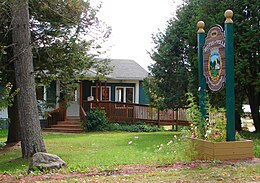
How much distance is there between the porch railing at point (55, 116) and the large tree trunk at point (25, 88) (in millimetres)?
11111

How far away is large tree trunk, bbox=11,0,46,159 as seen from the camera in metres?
9.84

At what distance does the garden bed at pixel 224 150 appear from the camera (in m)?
6.85

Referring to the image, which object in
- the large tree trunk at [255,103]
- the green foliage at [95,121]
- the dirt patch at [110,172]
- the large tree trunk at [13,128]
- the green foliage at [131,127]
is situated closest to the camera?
the dirt patch at [110,172]

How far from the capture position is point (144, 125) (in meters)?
21.2

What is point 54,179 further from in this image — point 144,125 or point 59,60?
point 144,125

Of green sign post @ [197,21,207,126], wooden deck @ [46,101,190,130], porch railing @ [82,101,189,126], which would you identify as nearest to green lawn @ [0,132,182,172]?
green sign post @ [197,21,207,126]

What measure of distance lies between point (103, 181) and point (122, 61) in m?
24.5

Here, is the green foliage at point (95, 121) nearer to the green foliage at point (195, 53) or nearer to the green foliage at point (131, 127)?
the green foliage at point (131, 127)

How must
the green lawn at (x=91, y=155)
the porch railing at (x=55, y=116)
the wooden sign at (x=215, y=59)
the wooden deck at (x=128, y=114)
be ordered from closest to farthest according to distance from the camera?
the wooden sign at (x=215, y=59) → the green lawn at (x=91, y=155) → the porch railing at (x=55, y=116) → the wooden deck at (x=128, y=114)

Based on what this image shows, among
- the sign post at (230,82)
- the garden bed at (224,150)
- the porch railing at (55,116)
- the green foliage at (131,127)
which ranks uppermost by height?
the sign post at (230,82)

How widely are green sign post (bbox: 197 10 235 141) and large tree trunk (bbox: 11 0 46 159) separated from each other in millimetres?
4871

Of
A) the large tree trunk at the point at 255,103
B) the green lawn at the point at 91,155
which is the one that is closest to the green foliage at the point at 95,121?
the green lawn at the point at 91,155

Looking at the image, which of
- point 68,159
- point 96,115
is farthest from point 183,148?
point 96,115

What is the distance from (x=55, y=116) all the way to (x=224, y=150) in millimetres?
15749
